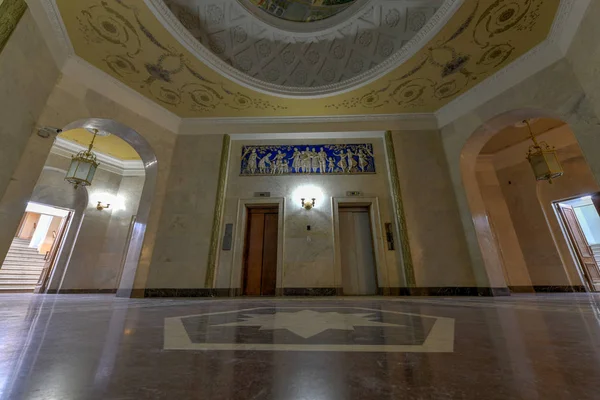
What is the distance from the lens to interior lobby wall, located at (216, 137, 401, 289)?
5.63 metres

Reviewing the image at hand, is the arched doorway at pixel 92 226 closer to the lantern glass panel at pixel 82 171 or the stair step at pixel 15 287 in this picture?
the lantern glass panel at pixel 82 171

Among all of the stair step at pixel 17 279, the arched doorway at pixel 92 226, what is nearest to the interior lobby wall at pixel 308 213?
the arched doorway at pixel 92 226

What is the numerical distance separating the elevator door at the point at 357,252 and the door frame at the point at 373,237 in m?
0.18

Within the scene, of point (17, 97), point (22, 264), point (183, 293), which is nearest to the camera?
point (17, 97)

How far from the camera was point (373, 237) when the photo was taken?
6035 mm

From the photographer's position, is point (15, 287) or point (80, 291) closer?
point (80, 291)

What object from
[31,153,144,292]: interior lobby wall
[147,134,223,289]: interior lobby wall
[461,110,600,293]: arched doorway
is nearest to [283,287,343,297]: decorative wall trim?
[147,134,223,289]: interior lobby wall

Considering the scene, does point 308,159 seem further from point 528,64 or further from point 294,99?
point 528,64

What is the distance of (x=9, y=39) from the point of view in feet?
11.3

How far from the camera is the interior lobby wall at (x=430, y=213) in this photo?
5.38 m

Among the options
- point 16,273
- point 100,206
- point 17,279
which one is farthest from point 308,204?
point 16,273

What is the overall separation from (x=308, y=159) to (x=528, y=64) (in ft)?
16.8

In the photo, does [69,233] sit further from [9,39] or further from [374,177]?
[374,177]

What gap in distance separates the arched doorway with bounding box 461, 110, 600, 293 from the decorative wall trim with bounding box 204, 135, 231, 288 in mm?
6021
